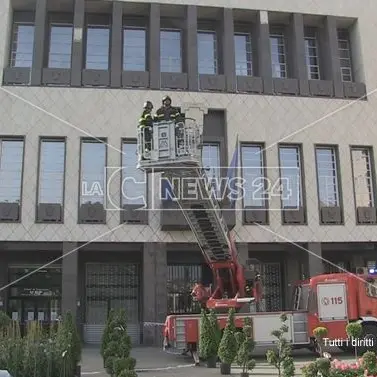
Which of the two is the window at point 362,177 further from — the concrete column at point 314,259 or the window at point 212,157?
the window at point 212,157

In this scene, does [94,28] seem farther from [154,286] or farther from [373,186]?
[373,186]

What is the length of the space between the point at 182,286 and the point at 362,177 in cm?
A: 987

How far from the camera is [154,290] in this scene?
25406 millimetres

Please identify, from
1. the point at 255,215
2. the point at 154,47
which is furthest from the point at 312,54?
the point at 255,215

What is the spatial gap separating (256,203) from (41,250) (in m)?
9.81

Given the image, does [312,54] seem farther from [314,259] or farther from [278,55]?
[314,259]

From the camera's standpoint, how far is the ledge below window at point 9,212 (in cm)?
2506

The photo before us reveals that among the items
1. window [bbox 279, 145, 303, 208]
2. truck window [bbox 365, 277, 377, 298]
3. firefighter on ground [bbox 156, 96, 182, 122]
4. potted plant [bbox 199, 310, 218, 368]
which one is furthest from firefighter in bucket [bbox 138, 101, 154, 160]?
window [bbox 279, 145, 303, 208]

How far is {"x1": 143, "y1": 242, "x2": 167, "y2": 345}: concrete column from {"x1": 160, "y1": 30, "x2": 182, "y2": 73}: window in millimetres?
8569

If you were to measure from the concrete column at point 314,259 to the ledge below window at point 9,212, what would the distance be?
12819 millimetres

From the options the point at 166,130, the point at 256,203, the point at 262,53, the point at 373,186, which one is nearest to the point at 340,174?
the point at 373,186

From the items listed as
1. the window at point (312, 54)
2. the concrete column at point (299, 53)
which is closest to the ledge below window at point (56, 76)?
the concrete column at point (299, 53)

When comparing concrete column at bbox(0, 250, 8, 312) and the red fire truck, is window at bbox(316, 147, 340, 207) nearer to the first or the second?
the red fire truck

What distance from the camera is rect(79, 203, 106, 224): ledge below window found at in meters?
25.5
